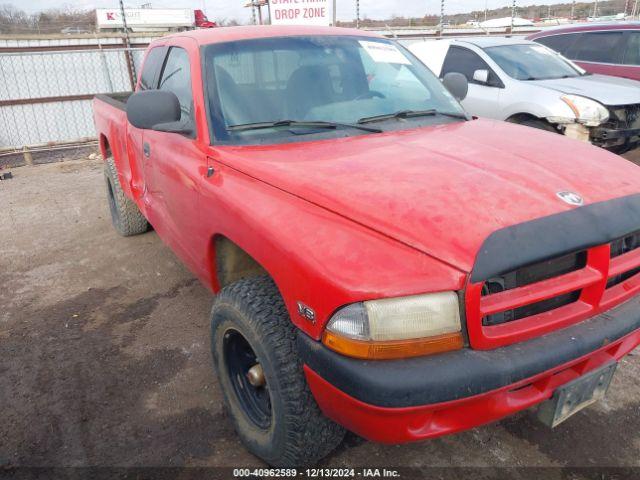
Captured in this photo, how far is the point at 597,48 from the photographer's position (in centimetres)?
820

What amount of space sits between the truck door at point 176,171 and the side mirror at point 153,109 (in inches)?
3.2

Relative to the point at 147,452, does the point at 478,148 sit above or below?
above

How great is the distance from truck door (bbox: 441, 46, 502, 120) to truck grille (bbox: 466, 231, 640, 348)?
4.66 m

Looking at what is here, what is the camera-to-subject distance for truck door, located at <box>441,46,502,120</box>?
645cm

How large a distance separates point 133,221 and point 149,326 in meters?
1.75

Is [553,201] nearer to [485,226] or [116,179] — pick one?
[485,226]

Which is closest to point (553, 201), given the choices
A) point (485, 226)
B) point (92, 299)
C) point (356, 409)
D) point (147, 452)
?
point (485, 226)

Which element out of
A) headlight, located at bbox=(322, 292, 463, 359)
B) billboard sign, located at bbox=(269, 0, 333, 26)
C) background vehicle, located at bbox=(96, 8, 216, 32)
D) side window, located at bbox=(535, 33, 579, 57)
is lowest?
headlight, located at bbox=(322, 292, 463, 359)

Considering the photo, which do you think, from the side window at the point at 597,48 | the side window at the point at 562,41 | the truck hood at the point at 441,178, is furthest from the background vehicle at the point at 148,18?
the truck hood at the point at 441,178

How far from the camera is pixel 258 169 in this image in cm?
220

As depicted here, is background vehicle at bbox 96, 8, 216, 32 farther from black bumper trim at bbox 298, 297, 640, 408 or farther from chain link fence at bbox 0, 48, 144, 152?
black bumper trim at bbox 298, 297, 640, 408

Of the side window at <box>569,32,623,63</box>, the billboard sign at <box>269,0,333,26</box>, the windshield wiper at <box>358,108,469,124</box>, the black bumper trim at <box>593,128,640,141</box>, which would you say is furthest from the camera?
the billboard sign at <box>269,0,333,26</box>

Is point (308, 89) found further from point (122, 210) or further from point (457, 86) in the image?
point (122, 210)

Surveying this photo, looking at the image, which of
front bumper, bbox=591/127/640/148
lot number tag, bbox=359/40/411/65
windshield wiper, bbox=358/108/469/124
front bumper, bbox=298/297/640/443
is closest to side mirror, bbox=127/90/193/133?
windshield wiper, bbox=358/108/469/124
